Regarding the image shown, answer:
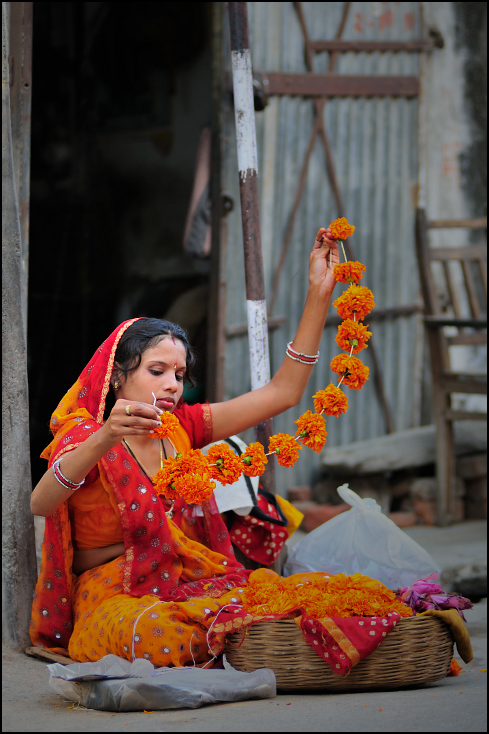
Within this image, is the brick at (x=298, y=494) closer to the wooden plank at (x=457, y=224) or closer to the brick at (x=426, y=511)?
the brick at (x=426, y=511)

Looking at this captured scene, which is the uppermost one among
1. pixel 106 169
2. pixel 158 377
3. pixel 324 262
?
pixel 106 169

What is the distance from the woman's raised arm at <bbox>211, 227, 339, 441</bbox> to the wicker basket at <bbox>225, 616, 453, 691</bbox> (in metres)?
0.82

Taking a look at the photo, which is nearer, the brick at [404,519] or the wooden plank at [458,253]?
the wooden plank at [458,253]

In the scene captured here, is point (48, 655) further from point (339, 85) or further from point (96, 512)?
point (339, 85)

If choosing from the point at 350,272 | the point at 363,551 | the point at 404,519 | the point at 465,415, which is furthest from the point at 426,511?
the point at 350,272

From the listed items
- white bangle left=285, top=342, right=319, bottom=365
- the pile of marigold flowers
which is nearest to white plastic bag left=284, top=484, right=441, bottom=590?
the pile of marigold flowers

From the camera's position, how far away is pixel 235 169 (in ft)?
17.7

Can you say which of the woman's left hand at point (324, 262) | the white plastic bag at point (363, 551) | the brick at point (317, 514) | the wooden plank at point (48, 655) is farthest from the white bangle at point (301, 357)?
the brick at point (317, 514)

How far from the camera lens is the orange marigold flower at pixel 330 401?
113 inches

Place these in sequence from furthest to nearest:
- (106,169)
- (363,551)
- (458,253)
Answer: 1. (106,169)
2. (458,253)
3. (363,551)

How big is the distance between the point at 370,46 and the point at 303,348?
3689 mm

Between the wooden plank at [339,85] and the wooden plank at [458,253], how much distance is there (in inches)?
50.0

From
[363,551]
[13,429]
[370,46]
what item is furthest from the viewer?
[370,46]

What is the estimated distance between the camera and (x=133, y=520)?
284 centimetres
